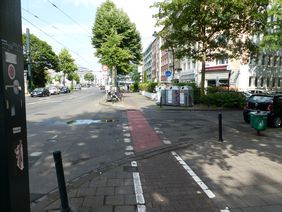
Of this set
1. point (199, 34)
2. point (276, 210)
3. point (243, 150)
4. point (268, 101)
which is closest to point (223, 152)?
point (243, 150)

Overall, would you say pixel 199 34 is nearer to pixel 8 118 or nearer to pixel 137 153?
pixel 137 153

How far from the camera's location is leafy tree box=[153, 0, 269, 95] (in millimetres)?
21281

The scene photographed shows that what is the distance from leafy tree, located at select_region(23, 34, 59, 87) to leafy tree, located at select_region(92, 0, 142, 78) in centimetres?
2373

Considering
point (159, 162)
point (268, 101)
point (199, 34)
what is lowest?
point (159, 162)

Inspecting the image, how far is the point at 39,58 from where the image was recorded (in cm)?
5912

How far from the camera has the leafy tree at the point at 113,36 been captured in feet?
107

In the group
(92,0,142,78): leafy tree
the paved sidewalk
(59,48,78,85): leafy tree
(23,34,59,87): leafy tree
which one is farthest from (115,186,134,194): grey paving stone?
(59,48,78,85): leafy tree

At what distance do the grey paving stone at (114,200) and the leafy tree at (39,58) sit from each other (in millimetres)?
57300

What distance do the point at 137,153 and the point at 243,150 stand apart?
309 centimetres

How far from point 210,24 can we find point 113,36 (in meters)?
13.6

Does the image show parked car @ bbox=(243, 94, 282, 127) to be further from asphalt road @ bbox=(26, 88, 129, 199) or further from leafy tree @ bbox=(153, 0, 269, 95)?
leafy tree @ bbox=(153, 0, 269, 95)

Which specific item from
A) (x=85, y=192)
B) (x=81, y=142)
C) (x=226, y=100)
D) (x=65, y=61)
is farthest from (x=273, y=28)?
(x=65, y=61)

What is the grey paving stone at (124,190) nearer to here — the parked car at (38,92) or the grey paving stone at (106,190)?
the grey paving stone at (106,190)

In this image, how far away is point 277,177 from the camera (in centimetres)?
602
